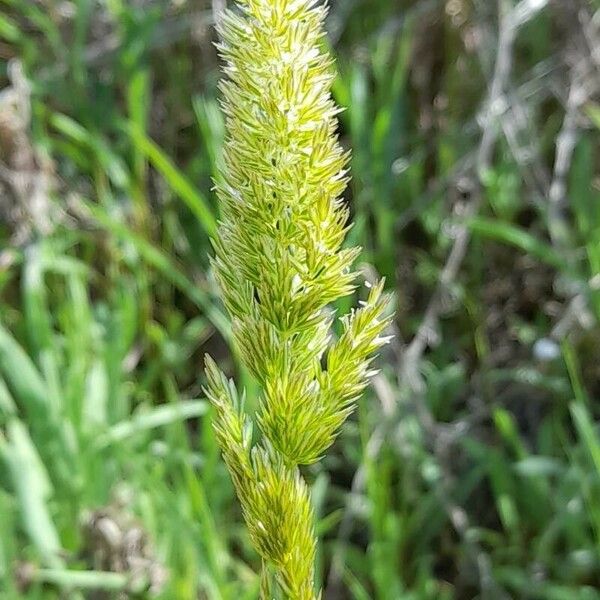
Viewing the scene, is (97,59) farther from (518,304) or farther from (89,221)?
(518,304)

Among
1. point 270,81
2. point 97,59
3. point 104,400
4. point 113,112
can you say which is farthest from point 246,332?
point 97,59

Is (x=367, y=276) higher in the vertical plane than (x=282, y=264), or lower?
lower

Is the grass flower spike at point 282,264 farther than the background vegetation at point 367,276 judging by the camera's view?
No

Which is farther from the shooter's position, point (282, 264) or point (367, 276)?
point (367, 276)

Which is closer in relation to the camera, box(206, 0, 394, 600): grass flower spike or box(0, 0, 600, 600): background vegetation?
box(206, 0, 394, 600): grass flower spike
